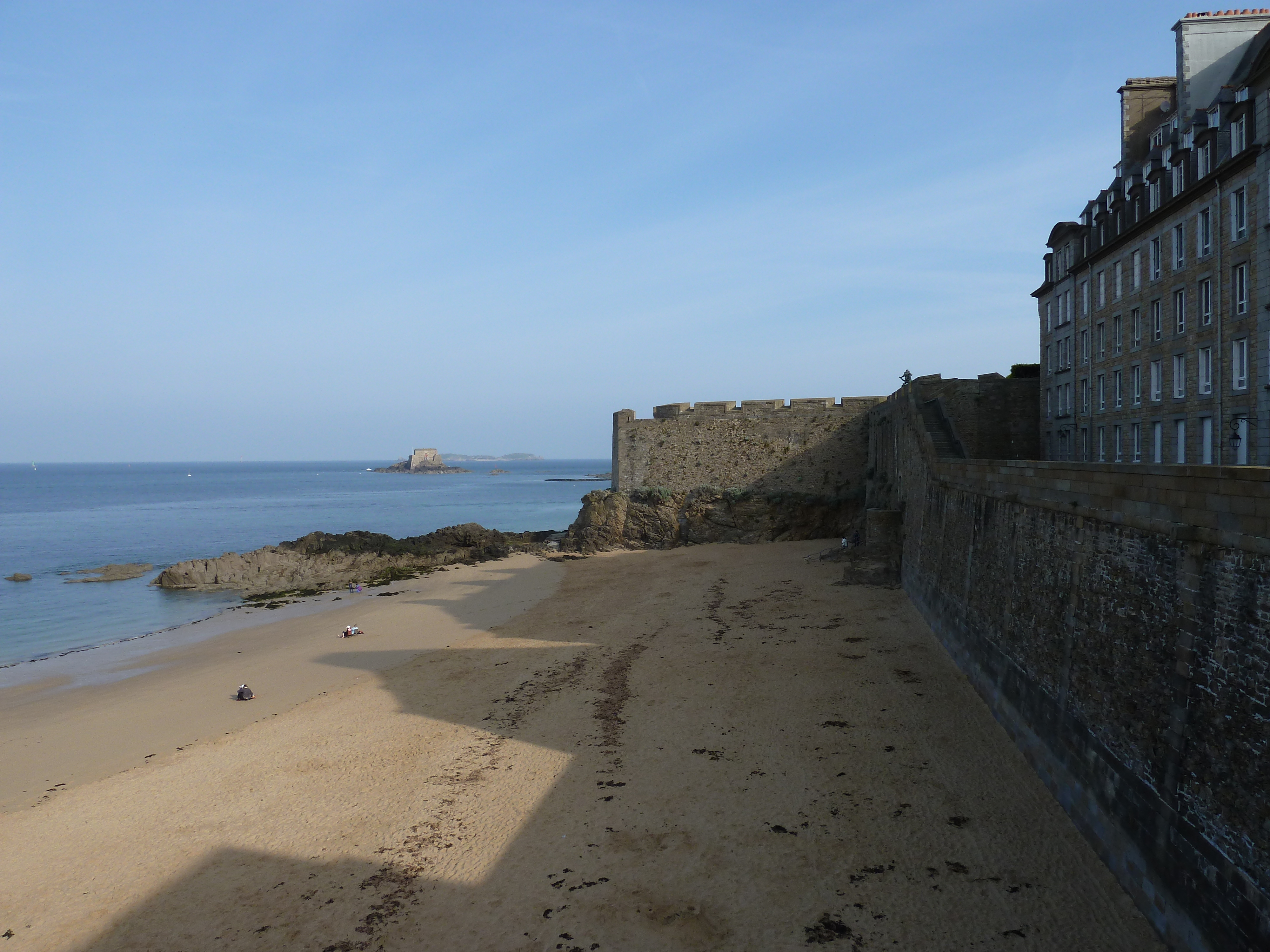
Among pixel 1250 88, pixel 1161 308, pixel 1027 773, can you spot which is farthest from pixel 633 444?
pixel 1027 773

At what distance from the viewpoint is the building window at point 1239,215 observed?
15688 millimetres

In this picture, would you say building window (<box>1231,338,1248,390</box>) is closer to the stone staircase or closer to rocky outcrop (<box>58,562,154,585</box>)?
the stone staircase

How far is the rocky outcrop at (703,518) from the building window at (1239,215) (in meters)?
14.8

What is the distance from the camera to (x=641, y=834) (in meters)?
8.85

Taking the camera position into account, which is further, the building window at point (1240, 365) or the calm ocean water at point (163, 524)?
the calm ocean water at point (163, 524)

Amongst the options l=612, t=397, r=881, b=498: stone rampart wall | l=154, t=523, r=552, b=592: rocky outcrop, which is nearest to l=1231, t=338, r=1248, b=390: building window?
l=612, t=397, r=881, b=498: stone rampart wall

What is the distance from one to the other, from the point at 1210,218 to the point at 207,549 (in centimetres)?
4782

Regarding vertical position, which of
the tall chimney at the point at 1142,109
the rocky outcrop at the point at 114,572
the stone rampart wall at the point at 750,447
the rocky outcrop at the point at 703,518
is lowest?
the rocky outcrop at the point at 114,572

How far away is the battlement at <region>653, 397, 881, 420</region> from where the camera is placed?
103ft

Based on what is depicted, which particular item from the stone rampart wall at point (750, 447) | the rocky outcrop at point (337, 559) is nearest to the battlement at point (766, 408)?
the stone rampart wall at point (750, 447)

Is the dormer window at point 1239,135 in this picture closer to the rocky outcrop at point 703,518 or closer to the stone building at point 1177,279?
the stone building at point 1177,279

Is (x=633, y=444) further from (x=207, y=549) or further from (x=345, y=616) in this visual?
(x=207, y=549)

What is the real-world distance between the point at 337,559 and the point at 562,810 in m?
28.5

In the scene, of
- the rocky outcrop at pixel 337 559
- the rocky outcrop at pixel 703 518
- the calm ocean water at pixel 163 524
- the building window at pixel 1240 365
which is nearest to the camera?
the building window at pixel 1240 365
